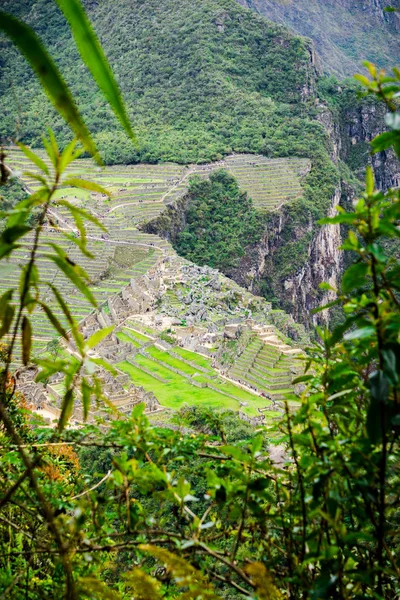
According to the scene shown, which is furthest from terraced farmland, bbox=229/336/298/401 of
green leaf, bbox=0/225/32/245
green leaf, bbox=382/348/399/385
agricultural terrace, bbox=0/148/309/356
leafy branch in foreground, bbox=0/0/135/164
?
leafy branch in foreground, bbox=0/0/135/164

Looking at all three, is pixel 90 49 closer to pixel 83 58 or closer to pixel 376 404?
pixel 83 58

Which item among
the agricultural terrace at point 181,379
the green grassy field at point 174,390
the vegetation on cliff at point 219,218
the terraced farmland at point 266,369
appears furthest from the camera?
the vegetation on cliff at point 219,218

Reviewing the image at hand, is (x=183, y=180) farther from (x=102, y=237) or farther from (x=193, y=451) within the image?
(x=193, y=451)

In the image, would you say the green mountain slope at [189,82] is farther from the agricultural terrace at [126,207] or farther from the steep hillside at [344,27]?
the steep hillside at [344,27]

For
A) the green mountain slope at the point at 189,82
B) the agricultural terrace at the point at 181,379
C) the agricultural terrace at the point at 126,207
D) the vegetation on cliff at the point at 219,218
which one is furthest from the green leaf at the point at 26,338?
the green mountain slope at the point at 189,82

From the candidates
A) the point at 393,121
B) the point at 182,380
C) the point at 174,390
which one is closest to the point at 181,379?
the point at 182,380

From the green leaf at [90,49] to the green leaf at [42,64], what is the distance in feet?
0.10

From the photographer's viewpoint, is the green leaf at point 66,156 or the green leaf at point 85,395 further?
the green leaf at point 85,395

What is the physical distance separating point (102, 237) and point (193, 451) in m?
29.0

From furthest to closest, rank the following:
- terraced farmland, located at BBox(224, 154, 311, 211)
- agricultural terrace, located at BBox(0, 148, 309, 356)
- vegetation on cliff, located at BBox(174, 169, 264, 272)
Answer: terraced farmland, located at BBox(224, 154, 311, 211) → vegetation on cliff, located at BBox(174, 169, 264, 272) → agricultural terrace, located at BBox(0, 148, 309, 356)

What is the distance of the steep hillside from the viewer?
90.6m

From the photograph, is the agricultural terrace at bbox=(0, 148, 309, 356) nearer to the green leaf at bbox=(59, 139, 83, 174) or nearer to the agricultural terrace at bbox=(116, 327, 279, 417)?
the agricultural terrace at bbox=(116, 327, 279, 417)

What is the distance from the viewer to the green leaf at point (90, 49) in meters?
0.56

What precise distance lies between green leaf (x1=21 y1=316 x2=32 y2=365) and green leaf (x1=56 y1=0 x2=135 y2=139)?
1.66ft
